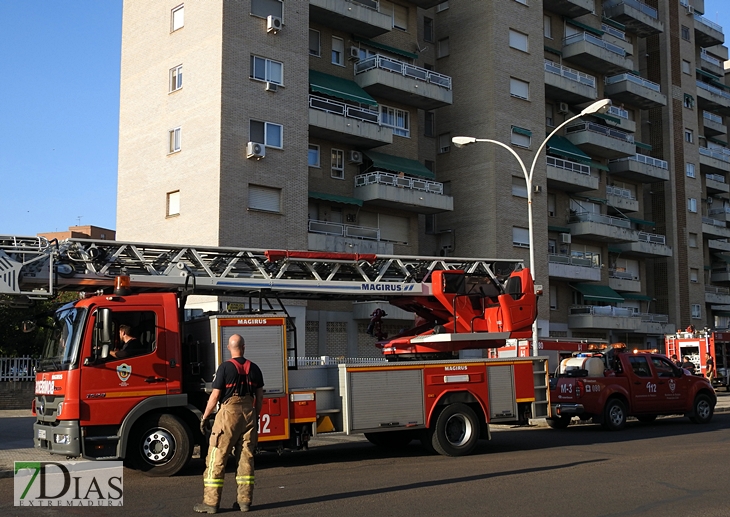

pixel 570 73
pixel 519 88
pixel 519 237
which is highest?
pixel 570 73

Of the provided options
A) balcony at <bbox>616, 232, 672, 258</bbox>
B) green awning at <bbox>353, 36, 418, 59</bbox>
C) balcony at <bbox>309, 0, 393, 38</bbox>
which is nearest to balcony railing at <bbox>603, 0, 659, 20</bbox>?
balcony at <bbox>616, 232, 672, 258</bbox>

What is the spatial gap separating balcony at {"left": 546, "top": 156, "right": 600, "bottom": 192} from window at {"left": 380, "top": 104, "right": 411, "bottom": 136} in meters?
8.31

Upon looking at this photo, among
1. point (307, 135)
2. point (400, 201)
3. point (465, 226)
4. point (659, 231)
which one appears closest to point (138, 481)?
point (307, 135)

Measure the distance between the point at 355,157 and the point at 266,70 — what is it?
5835 millimetres

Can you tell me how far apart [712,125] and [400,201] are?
37.1 meters

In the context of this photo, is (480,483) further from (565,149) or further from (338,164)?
(565,149)

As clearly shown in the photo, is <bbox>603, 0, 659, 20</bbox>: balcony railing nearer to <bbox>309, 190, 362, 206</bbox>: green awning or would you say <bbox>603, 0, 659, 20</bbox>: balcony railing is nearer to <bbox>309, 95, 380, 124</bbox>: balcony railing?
<bbox>309, 95, 380, 124</bbox>: balcony railing

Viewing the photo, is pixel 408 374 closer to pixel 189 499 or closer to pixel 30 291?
pixel 189 499

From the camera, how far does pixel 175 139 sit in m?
31.9

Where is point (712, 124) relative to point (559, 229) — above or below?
above

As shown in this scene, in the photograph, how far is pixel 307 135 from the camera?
3209 cm

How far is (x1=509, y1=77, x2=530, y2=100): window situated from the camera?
4050 cm

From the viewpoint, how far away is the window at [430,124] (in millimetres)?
41125

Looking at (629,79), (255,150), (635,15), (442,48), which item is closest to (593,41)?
(629,79)
